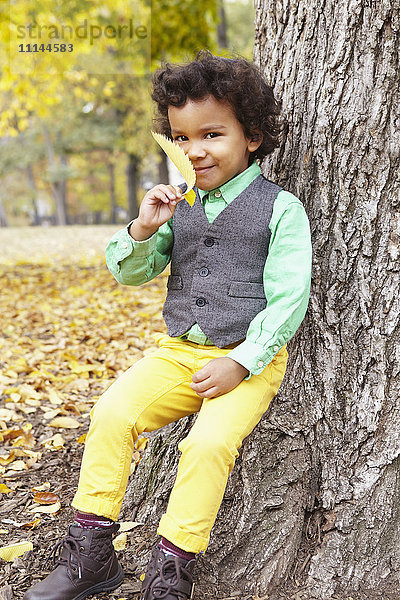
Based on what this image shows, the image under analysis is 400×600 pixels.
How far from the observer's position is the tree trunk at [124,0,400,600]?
1.92m

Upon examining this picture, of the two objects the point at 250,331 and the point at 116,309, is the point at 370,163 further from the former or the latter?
the point at 116,309

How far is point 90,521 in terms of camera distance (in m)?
1.81

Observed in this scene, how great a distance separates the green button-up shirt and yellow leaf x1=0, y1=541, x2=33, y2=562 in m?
0.92

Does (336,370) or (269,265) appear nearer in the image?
(269,265)

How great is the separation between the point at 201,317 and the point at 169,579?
2.59 ft

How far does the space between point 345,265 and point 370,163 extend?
13.2 inches

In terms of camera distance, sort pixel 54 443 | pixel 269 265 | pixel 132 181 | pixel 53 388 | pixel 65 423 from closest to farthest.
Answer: pixel 269 265 → pixel 54 443 → pixel 65 423 → pixel 53 388 → pixel 132 181

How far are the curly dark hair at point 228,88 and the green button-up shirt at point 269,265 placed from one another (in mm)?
153

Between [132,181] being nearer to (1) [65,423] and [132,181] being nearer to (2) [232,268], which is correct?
(1) [65,423]

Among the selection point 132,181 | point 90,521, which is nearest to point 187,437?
point 90,521

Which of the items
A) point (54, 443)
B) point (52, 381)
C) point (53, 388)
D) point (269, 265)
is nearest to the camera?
point (269, 265)

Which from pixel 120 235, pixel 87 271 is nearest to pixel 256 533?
pixel 120 235

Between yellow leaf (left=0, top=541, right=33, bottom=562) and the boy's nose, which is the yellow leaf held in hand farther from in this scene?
yellow leaf (left=0, top=541, right=33, bottom=562)

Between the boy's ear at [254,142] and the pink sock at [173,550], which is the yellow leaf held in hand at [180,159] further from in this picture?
the pink sock at [173,550]
